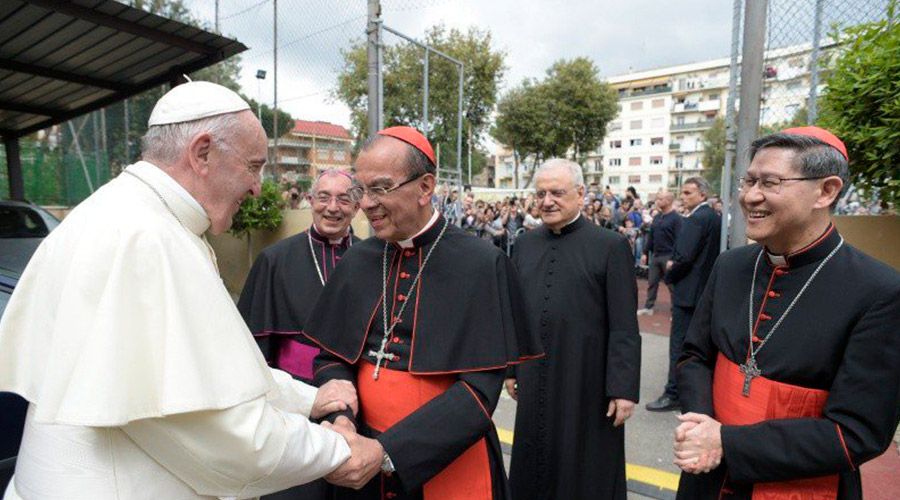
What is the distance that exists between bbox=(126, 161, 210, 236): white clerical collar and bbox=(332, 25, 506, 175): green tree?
23.7 ft

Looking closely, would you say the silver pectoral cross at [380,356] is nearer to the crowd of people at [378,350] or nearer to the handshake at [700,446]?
the crowd of people at [378,350]

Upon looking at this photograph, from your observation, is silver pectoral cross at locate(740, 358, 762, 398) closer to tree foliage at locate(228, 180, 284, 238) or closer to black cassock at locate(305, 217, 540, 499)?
black cassock at locate(305, 217, 540, 499)

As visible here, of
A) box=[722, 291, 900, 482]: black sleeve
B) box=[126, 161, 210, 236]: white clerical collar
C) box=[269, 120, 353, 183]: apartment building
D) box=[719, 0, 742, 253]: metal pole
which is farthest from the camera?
box=[269, 120, 353, 183]: apartment building

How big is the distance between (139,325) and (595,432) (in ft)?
7.93

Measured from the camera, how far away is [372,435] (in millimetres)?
2064

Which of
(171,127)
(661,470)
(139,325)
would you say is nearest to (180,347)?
(139,325)

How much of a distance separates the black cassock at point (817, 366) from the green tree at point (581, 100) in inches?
1101

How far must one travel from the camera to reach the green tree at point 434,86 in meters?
14.6

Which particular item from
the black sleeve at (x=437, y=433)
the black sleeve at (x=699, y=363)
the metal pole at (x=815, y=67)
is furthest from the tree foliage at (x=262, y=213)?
the black sleeve at (x=699, y=363)

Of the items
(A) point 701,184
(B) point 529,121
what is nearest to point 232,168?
(A) point 701,184

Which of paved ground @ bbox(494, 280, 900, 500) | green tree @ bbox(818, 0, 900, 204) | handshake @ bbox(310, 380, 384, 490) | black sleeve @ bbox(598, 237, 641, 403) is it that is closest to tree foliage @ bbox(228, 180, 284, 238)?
paved ground @ bbox(494, 280, 900, 500)

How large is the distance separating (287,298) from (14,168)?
10392 mm

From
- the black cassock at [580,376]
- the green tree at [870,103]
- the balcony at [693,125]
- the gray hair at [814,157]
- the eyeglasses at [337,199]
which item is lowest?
the black cassock at [580,376]

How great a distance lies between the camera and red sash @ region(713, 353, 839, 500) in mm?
1727
